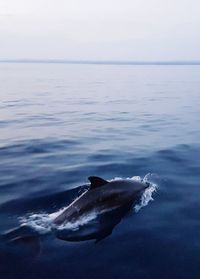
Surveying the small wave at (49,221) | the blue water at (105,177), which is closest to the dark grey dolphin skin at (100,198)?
the small wave at (49,221)

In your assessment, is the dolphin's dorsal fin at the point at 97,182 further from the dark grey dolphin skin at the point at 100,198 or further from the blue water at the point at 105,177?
the blue water at the point at 105,177

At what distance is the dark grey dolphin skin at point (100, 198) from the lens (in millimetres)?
10891

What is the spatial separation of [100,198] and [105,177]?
372cm

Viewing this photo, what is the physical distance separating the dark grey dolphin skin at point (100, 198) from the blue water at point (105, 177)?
612 mm

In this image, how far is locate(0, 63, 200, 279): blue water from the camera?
878 cm

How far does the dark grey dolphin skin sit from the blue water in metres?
0.61

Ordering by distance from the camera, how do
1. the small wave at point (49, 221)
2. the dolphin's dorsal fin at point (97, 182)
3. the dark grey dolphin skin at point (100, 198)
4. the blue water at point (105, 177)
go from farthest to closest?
the dolphin's dorsal fin at point (97, 182)
the dark grey dolphin skin at point (100, 198)
the small wave at point (49, 221)
the blue water at point (105, 177)

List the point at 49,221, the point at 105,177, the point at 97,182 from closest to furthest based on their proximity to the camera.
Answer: the point at 49,221 < the point at 97,182 < the point at 105,177

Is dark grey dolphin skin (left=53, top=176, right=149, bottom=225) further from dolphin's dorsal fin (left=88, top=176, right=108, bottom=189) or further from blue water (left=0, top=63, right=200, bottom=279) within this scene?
blue water (left=0, top=63, right=200, bottom=279)

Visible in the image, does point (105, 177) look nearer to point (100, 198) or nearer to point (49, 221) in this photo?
point (100, 198)

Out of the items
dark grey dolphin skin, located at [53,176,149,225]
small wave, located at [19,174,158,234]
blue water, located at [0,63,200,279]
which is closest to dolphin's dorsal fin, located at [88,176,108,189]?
dark grey dolphin skin, located at [53,176,149,225]

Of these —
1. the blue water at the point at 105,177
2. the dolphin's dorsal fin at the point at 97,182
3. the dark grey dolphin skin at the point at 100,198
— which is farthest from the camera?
the dolphin's dorsal fin at the point at 97,182

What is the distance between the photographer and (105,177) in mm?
15008

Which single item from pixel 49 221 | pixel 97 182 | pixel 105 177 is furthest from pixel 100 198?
pixel 105 177
